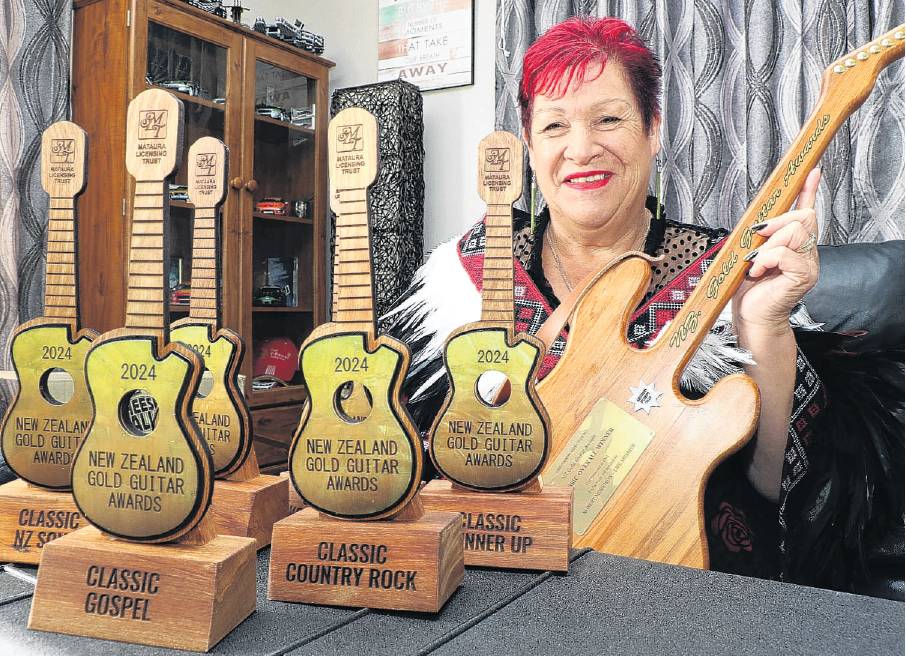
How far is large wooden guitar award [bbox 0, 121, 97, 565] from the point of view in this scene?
1.83 ft

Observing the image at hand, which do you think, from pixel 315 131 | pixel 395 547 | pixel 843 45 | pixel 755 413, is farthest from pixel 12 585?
pixel 315 131

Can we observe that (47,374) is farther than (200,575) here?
Yes

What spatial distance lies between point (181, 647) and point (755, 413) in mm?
660

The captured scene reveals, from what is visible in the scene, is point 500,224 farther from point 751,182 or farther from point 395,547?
point 751,182

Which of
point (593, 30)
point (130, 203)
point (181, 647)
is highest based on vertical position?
point (593, 30)

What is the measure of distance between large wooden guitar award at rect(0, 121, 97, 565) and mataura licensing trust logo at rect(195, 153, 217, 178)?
0.28ft

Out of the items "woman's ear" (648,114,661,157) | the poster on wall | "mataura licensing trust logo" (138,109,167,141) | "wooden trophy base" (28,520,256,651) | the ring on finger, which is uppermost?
the poster on wall

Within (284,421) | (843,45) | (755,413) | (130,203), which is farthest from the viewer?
(284,421)

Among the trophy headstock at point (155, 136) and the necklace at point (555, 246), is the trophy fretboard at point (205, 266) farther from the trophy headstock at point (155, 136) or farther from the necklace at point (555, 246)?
the necklace at point (555, 246)

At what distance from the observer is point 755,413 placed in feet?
2.75

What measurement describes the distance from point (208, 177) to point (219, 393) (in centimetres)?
18

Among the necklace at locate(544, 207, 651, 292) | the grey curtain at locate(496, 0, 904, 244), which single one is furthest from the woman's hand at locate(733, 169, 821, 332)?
the grey curtain at locate(496, 0, 904, 244)

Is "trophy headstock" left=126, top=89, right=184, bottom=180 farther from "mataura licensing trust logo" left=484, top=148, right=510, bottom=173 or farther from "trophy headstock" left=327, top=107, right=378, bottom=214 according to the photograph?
"mataura licensing trust logo" left=484, top=148, right=510, bottom=173

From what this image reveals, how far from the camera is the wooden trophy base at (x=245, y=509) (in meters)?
0.57
